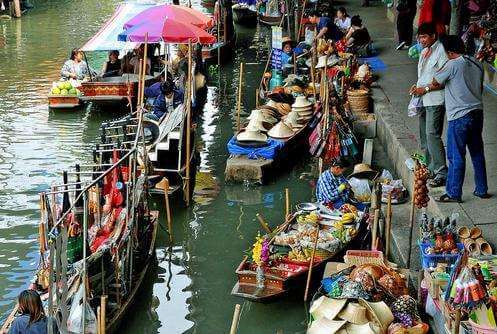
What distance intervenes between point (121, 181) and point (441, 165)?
11.3 ft

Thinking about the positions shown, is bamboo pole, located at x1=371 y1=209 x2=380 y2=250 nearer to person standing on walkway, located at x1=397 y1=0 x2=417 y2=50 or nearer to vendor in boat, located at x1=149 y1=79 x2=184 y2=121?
vendor in boat, located at x1=149 y1=79 x2=184 y2=121

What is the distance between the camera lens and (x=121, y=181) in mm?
9469

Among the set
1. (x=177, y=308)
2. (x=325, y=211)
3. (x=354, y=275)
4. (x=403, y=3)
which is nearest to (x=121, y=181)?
(x=177, y=308)

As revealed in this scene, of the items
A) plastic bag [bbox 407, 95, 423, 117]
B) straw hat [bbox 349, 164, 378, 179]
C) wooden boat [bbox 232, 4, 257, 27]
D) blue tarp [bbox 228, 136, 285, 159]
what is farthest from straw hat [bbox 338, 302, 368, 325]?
wooden boat [bbox 232, 4, 257, 27]

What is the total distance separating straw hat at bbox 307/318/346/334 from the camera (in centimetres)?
718

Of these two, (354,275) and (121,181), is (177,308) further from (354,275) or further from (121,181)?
(354,275)

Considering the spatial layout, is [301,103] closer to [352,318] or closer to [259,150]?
[259,150]

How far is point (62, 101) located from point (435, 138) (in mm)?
9534

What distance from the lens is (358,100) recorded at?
13961 millimetres

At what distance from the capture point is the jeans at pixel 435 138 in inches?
354

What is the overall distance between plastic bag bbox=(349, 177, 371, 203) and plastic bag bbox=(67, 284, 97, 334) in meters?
4.12

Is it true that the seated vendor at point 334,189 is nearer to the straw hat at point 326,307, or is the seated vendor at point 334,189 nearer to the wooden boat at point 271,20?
the straw hat at point 326,307

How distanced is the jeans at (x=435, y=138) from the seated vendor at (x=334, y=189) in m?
1.09

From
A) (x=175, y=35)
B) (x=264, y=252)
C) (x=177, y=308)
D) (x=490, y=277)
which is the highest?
(x=175, y=35)
